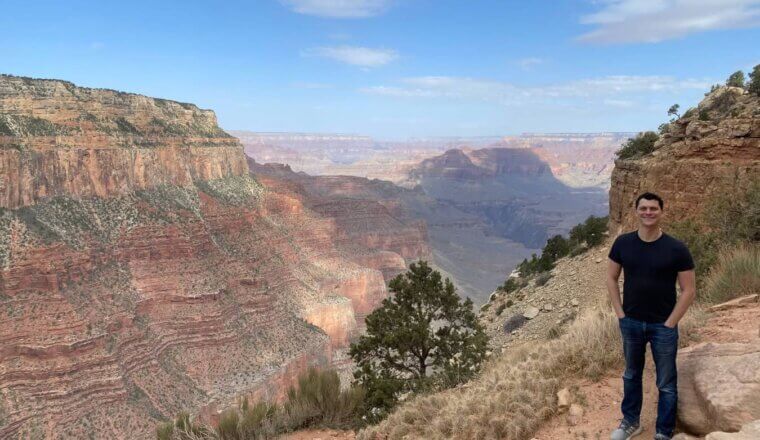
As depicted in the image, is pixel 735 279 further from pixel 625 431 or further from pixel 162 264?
pixel 162 264

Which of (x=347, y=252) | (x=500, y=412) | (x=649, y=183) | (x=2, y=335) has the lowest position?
(x=347, y=252)

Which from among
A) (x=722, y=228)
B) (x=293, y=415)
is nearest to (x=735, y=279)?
(x=722, y=228)

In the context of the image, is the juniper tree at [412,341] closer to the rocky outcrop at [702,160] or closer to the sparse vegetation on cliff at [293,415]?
the sparse vegetation on cliff at [293,415]

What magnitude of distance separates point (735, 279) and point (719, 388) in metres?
4.06

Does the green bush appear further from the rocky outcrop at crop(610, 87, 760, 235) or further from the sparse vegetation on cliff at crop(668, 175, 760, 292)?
the sparse vegetation on cliff at crop(668, 175, 760, 292)

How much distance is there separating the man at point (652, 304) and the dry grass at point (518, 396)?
1225 millimetres

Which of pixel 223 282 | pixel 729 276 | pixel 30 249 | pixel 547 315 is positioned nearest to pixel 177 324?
pixel 223 282

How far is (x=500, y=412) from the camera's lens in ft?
19.3

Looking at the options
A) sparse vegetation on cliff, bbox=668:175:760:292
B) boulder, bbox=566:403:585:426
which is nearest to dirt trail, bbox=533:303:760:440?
boulder, bbox=566:403:585:426

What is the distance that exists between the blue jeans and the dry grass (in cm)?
116

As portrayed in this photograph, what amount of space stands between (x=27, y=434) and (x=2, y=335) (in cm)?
597

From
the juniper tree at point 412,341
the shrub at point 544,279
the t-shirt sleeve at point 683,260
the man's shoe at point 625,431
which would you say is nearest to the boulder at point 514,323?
the shrub at point 544,279

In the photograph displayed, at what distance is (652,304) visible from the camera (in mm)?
4609

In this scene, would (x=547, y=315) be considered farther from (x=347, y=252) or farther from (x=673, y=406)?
(x=347, y=252)
